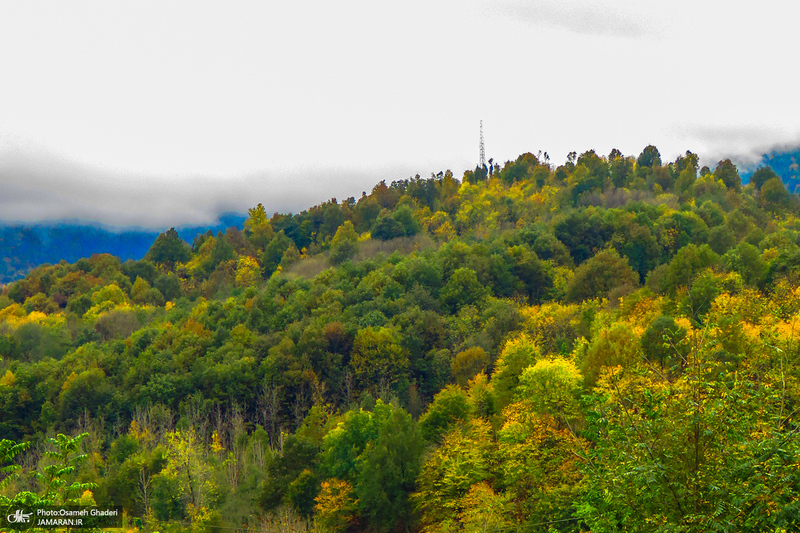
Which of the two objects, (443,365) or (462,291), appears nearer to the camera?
(443,365)

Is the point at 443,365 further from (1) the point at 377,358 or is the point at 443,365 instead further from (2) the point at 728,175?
(2) the point at 728,175

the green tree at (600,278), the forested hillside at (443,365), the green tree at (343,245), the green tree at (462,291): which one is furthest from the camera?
the green tree at (343,245)

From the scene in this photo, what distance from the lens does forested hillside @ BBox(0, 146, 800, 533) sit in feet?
36.0

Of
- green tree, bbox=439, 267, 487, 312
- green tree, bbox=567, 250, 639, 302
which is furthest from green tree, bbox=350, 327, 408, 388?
green tree, bbox=567, 250, 639, 302

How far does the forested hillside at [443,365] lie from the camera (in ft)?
36.0

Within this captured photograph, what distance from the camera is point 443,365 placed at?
202 ft

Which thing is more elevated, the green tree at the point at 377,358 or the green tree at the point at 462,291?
the green tree at the point at 462,291

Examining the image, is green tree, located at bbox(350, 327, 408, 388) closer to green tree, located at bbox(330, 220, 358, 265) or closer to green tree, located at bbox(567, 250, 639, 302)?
green tree, located at bbox(567, 250, 639, 302)

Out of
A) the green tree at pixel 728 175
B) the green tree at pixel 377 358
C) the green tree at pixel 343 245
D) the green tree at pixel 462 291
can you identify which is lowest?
the green tree at pixel 377 358

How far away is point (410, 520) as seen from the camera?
34.8m

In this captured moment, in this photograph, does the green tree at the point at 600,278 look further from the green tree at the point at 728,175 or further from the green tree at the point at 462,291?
the green tree at the point at 728,175

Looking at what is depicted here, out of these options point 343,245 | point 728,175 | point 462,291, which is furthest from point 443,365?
point 728,175

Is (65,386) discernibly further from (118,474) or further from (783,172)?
(783,172)

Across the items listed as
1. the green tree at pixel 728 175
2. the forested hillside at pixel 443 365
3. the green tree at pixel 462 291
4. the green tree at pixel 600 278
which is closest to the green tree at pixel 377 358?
the forested hillside at pixel 443 365
